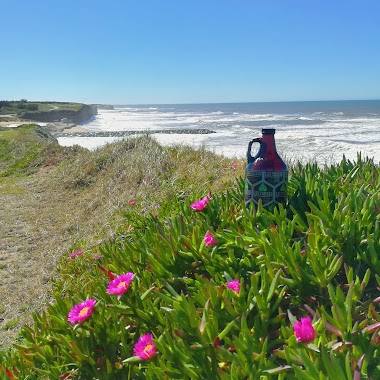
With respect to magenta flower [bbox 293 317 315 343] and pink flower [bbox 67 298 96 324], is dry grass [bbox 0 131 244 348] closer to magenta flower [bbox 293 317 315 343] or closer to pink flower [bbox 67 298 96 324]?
pink flower [bbox 67 298 96 324]

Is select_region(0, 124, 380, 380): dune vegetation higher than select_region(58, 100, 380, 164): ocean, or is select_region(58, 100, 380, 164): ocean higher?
select_region(0, 124, 380, 380): dune vegetation

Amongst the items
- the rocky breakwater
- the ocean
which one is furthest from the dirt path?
the rocky breakwater

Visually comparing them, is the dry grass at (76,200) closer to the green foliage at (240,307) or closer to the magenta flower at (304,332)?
the green foliage at (240,307)

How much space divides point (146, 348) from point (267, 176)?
133cm

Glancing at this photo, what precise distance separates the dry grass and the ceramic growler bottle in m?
1.74

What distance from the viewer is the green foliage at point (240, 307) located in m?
1.51

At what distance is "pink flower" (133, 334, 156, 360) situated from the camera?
5.67 feet

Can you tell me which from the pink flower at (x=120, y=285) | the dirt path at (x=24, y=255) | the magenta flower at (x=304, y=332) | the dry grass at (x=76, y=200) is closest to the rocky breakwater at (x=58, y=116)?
the dry grass at (x=76, y=200)

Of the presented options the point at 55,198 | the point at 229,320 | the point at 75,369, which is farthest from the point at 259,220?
the point at 55,198

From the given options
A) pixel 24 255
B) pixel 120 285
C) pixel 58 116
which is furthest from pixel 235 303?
pixel 58 116

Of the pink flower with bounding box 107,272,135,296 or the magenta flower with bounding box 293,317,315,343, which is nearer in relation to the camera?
the magenta flower with bounding box 293,317,315,343

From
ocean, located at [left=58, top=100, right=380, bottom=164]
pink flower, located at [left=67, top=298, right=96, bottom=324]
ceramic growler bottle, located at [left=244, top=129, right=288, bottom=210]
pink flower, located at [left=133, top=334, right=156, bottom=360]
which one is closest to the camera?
pink flower, located at [left=133, top=334, right=156, bottom=360]

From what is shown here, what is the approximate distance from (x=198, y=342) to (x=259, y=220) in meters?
0.93

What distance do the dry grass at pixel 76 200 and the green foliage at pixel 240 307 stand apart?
156 cm
